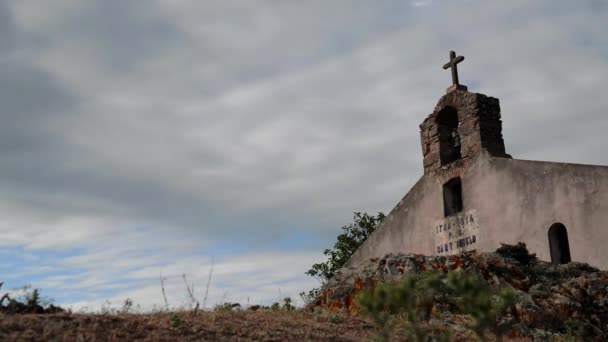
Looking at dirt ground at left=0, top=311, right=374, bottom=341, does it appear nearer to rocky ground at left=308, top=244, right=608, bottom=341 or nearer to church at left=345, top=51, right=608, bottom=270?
rocky ground at left=308, top=244, right=608, bottom=341

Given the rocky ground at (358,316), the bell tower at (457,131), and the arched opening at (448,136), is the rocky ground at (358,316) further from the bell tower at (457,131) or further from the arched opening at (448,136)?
the arched opening at (448,136)

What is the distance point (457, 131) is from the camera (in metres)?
14.0

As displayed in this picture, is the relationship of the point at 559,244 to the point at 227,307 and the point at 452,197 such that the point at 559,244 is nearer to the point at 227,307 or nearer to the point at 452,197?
the point at 452,197

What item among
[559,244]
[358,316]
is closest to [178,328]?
[358,316]

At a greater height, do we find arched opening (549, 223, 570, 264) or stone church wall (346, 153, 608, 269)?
stone church wall (346, 153, 608, 269)

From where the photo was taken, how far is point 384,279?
865 cm

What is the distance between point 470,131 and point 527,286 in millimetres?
5071

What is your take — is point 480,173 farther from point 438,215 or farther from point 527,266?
point 527,266

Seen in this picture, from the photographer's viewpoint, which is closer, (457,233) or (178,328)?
(178,328)

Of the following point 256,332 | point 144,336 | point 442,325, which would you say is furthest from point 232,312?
point 442,325

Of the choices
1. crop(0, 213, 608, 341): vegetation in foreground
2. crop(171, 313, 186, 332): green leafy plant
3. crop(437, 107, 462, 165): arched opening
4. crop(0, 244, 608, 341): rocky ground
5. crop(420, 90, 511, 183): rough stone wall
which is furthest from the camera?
crop(437, 107, 462, 165): arched opening

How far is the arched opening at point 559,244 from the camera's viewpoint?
11258 mm

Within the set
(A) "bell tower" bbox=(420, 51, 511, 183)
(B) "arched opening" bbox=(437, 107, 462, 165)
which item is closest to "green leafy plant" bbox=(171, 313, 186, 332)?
(A) "bell tower" bbox=(420, 51, 511, 183)

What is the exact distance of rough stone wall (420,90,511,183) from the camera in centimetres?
1319
